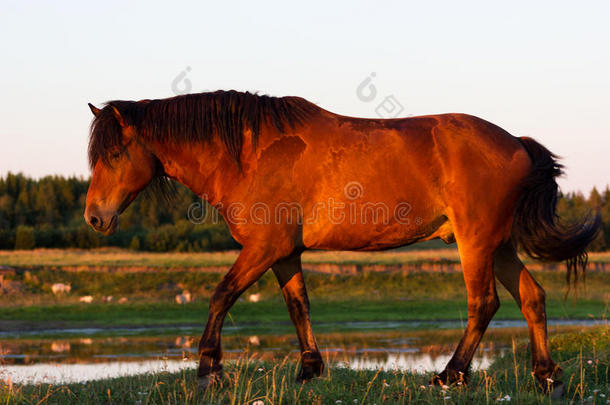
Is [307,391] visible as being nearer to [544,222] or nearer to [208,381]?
[208,381]

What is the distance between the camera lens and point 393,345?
1797cm

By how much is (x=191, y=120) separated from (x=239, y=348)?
37.1ft

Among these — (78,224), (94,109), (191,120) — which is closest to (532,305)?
(191,120)

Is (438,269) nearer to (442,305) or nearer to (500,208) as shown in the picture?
(442,305)

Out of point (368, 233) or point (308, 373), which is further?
point (308, 373)

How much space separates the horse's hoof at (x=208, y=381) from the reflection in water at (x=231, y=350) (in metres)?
5.20

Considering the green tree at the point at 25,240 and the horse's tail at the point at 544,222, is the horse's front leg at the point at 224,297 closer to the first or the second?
the horse's tail at the point at 544,222

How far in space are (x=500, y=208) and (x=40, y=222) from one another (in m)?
49.5

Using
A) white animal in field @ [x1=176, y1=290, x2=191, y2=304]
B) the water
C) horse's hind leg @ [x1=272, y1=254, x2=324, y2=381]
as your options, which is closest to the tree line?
white animal in field @ [x1=176, y1=290, x2=191, y2=304]

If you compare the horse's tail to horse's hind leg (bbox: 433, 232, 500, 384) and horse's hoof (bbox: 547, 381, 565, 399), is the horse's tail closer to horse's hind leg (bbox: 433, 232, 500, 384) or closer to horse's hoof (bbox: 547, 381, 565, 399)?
horse's hind leg (bbox: 433, 232, 500, 384)

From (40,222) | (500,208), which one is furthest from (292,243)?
(40,222)

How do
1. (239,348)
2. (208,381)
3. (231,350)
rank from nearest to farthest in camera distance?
(208,381) → (231,350) → (239,348)

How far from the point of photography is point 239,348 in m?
17.5

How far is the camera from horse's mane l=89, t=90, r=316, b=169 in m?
7.00
